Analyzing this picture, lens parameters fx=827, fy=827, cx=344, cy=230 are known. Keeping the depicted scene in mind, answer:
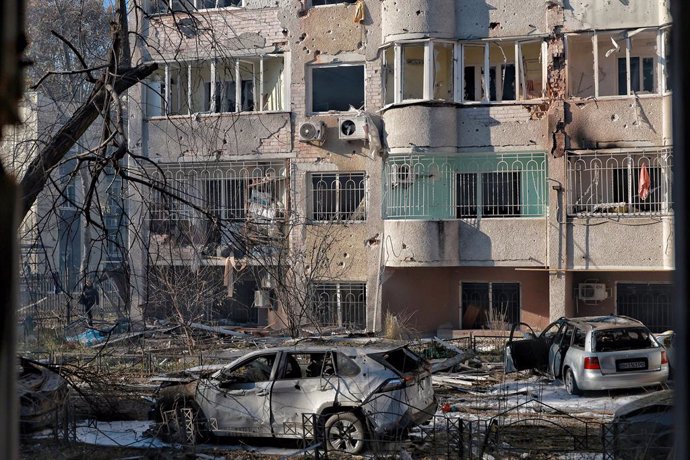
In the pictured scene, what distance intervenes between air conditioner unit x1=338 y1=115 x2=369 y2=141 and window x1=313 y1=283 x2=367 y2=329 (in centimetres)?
391

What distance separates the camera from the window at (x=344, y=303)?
2191 centimetres

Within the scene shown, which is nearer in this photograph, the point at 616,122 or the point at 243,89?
the point at 616,122

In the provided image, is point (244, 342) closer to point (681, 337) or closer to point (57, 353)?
point (57, 353)

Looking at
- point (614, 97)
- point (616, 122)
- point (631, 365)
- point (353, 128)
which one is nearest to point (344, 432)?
point (631, 365)

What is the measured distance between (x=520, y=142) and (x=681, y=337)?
19.3m

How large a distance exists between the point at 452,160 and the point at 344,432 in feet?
40.9

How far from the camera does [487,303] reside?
71.4ft

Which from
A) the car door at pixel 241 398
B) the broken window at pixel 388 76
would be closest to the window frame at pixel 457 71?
the broken window at pixel 388 76

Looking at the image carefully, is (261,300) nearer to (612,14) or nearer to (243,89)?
(243,89)

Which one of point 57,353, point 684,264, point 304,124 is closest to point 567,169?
point 304,124

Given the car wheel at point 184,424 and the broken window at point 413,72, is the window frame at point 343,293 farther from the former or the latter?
the car wheel at point 184,424

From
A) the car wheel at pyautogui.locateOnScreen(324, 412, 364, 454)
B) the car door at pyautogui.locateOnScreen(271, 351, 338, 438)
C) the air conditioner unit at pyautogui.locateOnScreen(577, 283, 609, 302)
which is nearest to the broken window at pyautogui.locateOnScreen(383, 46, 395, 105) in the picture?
the air conditioner unit at pyautogui.locateOnScreen(577, 283, 609, 302)

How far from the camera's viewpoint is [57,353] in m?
17.4

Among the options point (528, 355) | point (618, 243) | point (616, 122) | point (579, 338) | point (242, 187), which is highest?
point (616, 122)
